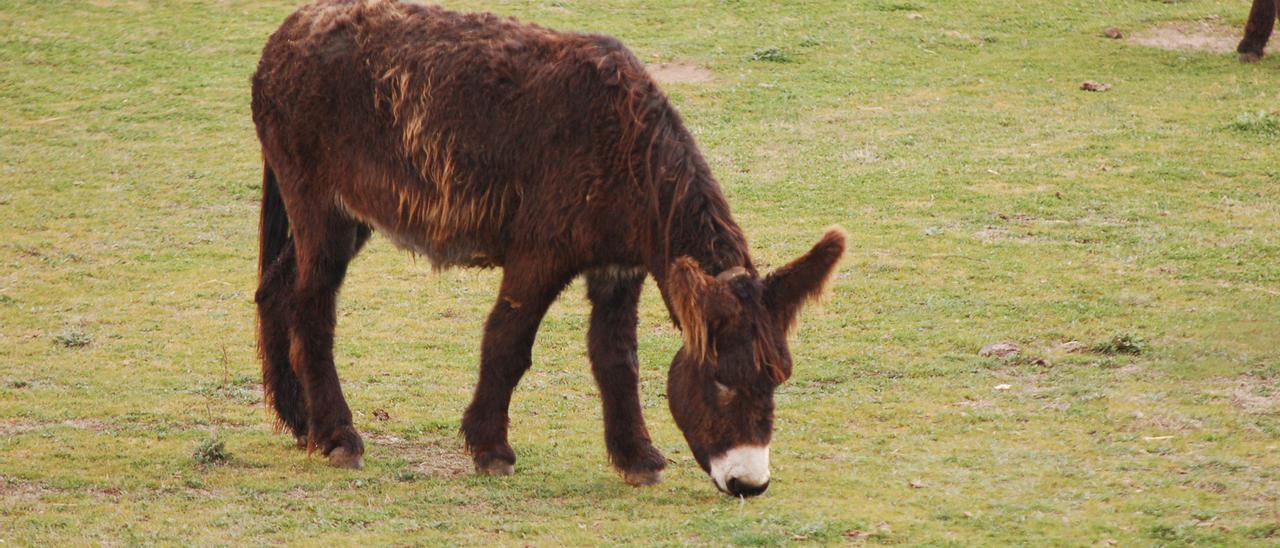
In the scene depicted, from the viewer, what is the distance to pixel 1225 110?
15.8m

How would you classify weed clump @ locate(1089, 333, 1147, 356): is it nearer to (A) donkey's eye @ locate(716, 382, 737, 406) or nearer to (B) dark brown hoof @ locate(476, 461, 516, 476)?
(A) donkey's eye @ locate(716, 382, 737, 406)

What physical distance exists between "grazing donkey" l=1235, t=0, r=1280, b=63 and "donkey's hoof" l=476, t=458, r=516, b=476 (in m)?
13.5

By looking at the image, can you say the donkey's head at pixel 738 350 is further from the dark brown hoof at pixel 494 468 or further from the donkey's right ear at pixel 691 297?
the dark brown hoof at pixel 494 468

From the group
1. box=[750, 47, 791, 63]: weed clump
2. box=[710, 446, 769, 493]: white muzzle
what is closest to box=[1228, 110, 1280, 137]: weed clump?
box=[750, 47, 791, 63]: weed clump

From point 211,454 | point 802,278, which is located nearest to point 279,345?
point 211,454

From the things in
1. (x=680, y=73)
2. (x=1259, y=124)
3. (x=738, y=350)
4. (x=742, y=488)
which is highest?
(x=738, y=350)

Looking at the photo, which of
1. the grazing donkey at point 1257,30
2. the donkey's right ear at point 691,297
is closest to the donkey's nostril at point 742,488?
the donkey's right ear at point 691,297

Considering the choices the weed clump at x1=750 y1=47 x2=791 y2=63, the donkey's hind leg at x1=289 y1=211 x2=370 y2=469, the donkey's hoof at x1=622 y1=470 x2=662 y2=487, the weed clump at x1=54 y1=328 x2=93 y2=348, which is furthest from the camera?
the weed clump at x1=750 y1=47 x2=791 y2=63

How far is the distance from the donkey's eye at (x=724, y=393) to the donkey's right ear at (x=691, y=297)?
150 mm

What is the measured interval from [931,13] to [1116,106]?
157 inches

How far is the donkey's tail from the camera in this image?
8.43 m

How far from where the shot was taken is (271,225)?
27.7ft

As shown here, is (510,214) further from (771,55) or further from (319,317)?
(771,55)

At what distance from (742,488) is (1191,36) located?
14.7m
